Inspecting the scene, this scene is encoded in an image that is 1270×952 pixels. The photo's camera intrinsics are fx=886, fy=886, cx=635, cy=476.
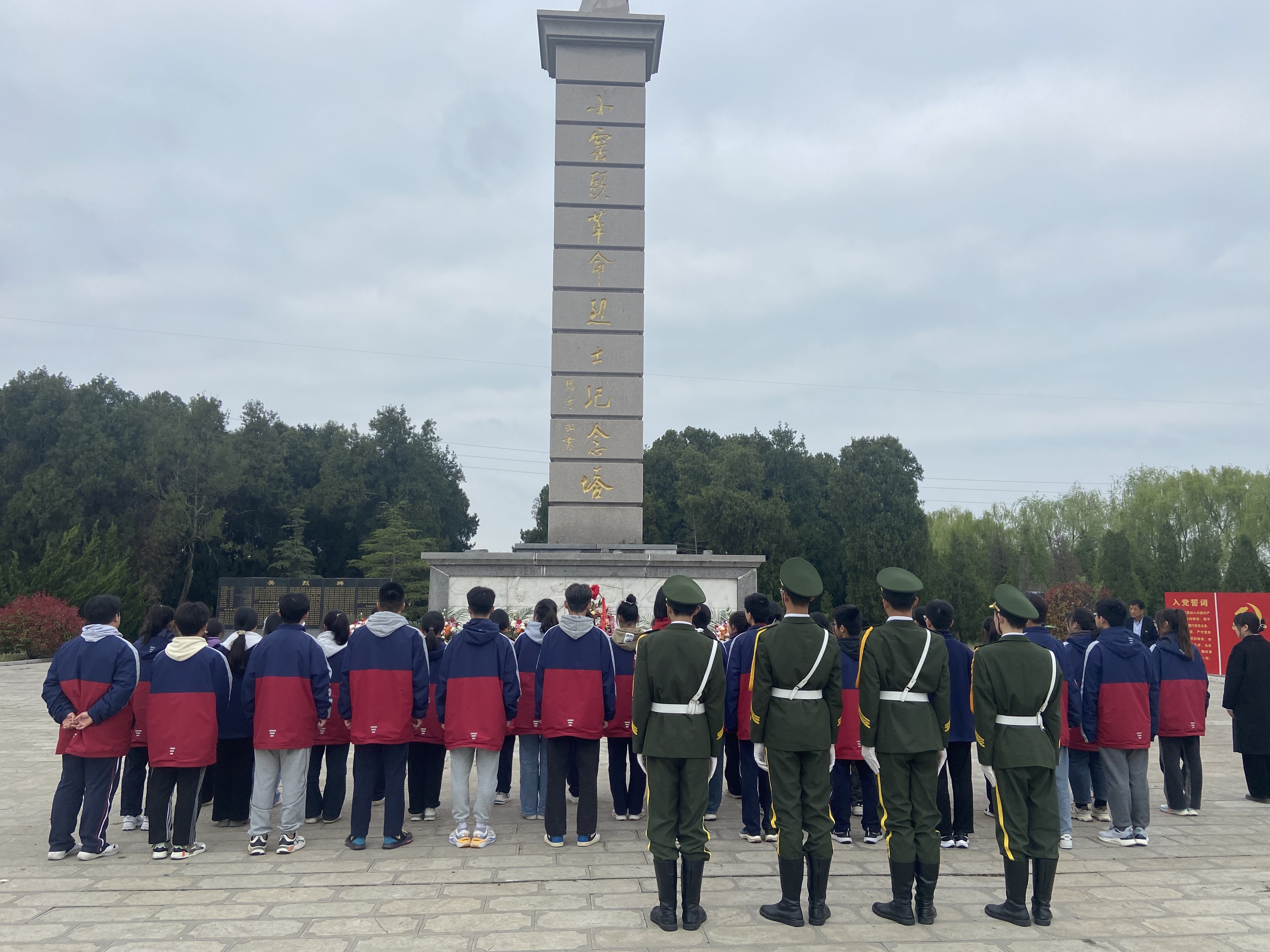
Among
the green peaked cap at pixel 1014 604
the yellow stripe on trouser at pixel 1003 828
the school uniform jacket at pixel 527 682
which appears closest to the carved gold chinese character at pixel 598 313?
the school uniform jacket at pixel 527 682

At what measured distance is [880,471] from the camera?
3403cm

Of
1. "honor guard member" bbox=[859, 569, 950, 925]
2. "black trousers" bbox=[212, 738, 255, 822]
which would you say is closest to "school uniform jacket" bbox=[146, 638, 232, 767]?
"black trousers" bbox=[212, 738, 255, 822]

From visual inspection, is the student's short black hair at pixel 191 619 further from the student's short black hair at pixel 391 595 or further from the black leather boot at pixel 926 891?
the black leather boot at pixel 926 891

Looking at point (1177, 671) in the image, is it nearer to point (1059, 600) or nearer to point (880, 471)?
point (1059, 600)

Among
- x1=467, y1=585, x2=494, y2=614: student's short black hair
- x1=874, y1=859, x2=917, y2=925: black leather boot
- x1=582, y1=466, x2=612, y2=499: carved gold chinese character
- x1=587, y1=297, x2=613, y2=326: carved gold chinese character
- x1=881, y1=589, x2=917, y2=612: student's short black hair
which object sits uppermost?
x1=587, y1=297, x2=613, y2=326: carved gold chinese character

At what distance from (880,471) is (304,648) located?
101ft

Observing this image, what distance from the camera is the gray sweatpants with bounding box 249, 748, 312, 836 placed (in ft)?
17.2

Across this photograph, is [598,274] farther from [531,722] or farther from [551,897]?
[551,897]

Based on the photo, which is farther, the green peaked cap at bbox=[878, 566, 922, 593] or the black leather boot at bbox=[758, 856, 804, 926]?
the green peaked cap at bbox=[878, 566, 922, 593]

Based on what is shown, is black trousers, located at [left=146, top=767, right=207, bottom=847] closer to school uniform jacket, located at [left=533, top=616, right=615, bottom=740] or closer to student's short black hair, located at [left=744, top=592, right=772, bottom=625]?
school uniform jacket, located at [left=533, top=616, right=615, bottom=740]

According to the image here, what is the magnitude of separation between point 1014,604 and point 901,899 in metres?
1.53

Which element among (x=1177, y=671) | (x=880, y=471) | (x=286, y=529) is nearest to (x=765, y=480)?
(x=880, y=471)

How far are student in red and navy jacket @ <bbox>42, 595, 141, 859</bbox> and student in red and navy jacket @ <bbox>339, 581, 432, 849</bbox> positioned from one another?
4.09 feet

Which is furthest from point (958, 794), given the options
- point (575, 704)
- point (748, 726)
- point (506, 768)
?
point (506, 768)
